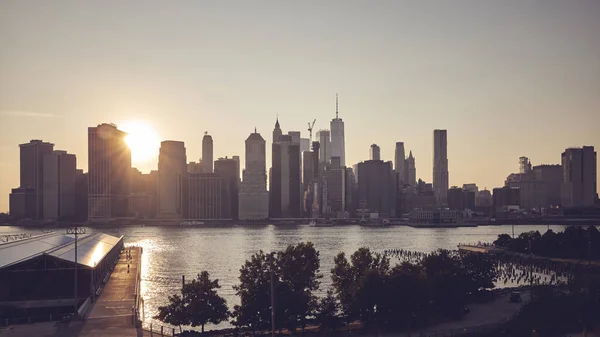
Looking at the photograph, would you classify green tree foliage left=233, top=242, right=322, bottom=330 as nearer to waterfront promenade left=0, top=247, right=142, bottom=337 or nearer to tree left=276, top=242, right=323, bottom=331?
tree left=276, top=242, right=323, bottom=331

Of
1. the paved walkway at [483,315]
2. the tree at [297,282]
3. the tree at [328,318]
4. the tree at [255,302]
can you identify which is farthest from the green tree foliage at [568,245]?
the tree at [255,302]

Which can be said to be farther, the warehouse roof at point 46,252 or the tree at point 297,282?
the warehouse roof at point 46,252

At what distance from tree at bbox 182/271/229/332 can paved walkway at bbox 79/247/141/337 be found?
3.93 meters

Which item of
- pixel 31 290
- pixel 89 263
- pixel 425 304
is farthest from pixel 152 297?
pixel 425 304

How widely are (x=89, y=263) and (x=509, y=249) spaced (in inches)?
3049

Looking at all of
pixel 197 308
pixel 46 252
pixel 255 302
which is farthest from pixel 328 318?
pixel 46 252

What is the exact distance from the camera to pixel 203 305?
41812mm

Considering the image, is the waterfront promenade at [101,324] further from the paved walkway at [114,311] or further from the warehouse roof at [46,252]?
the warehouse roof at [46,252]

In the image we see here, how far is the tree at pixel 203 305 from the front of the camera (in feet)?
136

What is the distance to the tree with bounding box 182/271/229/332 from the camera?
1628 inches

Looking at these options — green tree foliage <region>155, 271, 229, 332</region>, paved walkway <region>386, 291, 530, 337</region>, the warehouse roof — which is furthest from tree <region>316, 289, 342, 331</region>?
the warehouse roof

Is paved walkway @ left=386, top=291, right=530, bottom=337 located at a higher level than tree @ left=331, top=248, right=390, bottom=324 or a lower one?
lower

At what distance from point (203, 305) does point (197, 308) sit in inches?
19.4

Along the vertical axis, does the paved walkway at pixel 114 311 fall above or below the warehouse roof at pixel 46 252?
below
